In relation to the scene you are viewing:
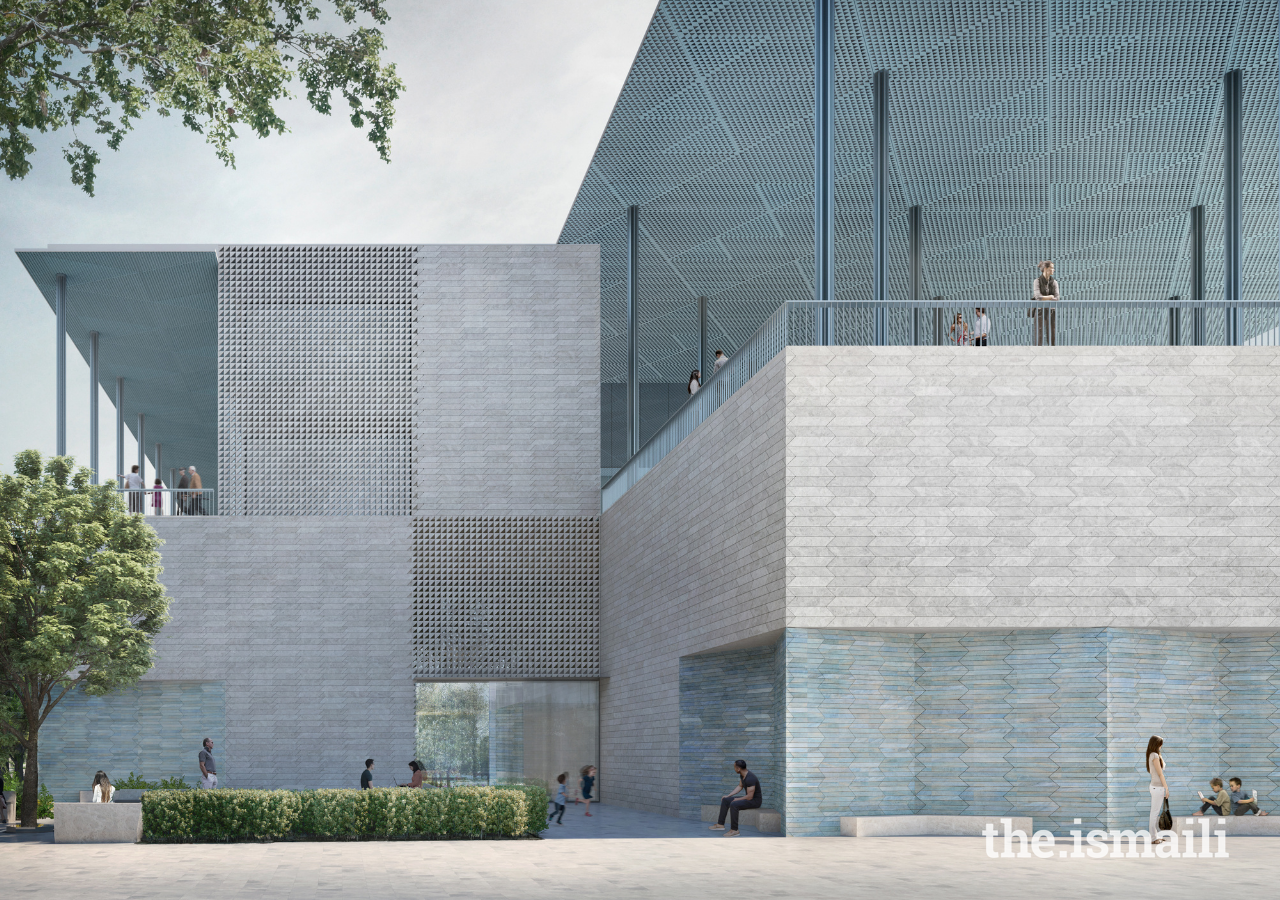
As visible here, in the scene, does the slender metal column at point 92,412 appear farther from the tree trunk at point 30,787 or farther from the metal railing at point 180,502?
the tree trunk at point 30,787

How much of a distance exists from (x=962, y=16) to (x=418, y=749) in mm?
17743

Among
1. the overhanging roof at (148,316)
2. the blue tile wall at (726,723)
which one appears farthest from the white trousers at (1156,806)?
the overhanging roof at (148,316)

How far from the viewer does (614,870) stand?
12.6 metres

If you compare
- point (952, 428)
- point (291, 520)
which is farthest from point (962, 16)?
point (291, 520)

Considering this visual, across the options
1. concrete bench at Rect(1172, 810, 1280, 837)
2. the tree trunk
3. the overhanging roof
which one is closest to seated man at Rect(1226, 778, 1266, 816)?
concrete bench at Rect(1172, 810, 1280, 837)

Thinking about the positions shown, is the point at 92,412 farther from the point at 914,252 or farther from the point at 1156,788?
the point at 1156,788

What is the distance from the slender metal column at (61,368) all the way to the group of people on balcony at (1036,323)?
741 inches

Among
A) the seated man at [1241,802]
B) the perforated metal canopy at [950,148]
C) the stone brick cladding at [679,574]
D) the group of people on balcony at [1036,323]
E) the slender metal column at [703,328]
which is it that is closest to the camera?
the seated man at [1241,802]

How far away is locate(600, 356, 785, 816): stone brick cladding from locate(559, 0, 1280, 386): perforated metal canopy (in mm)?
6187

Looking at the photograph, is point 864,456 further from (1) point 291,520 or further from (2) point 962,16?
(1) point 291,520

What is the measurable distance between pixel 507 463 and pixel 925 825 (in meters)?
14.7

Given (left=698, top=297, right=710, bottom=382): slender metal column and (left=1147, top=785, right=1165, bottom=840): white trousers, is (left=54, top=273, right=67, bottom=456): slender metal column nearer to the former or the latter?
(left=698, top=297, right=710, bottom=382): slender metal column

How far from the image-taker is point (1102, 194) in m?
26.3

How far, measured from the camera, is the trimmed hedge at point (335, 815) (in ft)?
54.5
